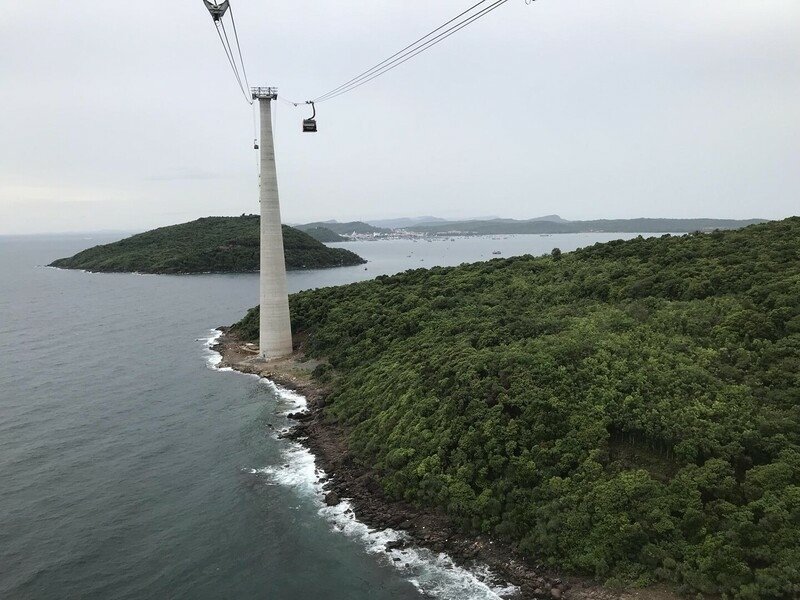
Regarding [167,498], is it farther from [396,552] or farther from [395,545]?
[396,552]

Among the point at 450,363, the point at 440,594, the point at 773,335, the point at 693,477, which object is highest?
the point at 773,335

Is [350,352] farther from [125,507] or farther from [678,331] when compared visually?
[678,331]

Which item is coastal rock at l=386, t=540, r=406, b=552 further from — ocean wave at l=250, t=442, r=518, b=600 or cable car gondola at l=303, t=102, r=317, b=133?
cable car gondola at l=303, t=102, r=317, b=133

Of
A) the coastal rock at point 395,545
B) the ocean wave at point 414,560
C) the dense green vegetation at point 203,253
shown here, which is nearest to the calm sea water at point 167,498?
the ocean wave at point 414,560

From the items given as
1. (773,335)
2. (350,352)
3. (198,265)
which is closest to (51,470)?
(350,352)

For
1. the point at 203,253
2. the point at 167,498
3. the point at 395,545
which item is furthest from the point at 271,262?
the point at 203,253

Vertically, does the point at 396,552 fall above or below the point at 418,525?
below

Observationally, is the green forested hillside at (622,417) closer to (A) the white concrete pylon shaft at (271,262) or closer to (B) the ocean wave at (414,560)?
(B) the ocean wave at (414,560)

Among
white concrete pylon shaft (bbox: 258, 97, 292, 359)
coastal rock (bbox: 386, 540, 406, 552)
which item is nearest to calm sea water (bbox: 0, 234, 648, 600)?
coastal rock (bbox: 386, 540, 406, 552)
